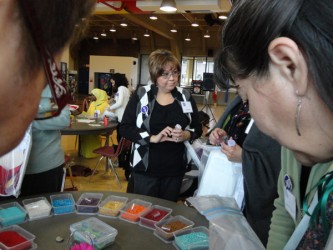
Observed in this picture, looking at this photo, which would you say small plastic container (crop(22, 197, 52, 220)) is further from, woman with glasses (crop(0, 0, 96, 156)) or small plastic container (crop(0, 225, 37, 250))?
woman with glasses (crop(0, 0, 96, 156))

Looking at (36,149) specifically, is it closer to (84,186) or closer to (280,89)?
(280,89)

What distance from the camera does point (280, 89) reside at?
0.56 meters

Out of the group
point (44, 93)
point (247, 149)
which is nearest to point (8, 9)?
point (44, 93)

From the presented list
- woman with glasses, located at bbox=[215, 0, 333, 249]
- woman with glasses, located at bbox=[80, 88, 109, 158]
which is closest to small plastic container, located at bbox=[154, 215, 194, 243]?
woman with glasses, located at bbox=[215, 0, 333, 249]

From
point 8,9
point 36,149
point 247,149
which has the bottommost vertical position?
point 36,149

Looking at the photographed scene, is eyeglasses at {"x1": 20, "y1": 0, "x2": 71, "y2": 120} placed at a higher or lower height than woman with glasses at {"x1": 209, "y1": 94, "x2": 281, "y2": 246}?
higher

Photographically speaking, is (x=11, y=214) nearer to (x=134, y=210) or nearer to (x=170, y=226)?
(x=134, y=210)

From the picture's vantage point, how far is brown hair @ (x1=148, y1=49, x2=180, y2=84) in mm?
2350

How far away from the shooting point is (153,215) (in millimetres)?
1398

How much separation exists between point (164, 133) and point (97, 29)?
1533 centimetres

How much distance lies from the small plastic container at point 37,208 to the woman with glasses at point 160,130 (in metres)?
0.93

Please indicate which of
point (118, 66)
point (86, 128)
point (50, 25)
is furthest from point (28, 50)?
point (118, 66)

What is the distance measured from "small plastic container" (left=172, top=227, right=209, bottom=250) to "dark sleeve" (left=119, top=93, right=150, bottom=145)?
104 centimetres

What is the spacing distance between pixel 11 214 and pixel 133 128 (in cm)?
115
